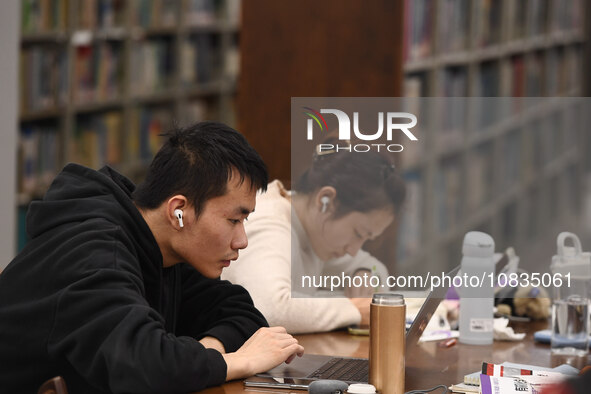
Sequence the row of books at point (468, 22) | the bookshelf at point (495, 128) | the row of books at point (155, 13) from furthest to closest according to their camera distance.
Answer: the row of books at point (155, 13) → the row of books at point (468, 22) → the bookshelf at point (495, 128)

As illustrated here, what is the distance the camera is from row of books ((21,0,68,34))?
4062 mm

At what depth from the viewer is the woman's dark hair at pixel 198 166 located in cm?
168

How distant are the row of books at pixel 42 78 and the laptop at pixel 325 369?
8.84ft

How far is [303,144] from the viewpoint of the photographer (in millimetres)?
1821

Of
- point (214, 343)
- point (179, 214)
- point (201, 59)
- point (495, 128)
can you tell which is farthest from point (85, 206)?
point (201, 59)

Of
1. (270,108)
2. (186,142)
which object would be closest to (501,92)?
(270,108)

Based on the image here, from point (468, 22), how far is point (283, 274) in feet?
10.1

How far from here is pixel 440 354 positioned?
6.25ft

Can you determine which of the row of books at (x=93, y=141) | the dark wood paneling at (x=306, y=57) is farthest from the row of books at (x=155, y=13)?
the dark wood paneling at (x=306, y=57)

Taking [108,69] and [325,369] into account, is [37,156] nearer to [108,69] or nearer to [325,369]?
[108,69]

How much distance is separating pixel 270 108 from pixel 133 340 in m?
1.96

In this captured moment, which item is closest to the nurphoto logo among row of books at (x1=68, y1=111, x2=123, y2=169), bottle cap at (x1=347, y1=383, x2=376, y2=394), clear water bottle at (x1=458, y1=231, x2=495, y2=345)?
clear water bottle at (x1=458, y1=231, x2=495, y2=345)

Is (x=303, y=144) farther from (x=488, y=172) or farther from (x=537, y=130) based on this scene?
(x=537, y=130)

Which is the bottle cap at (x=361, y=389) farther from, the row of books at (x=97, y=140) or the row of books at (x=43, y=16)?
the row of books at (x=97, y=140)
